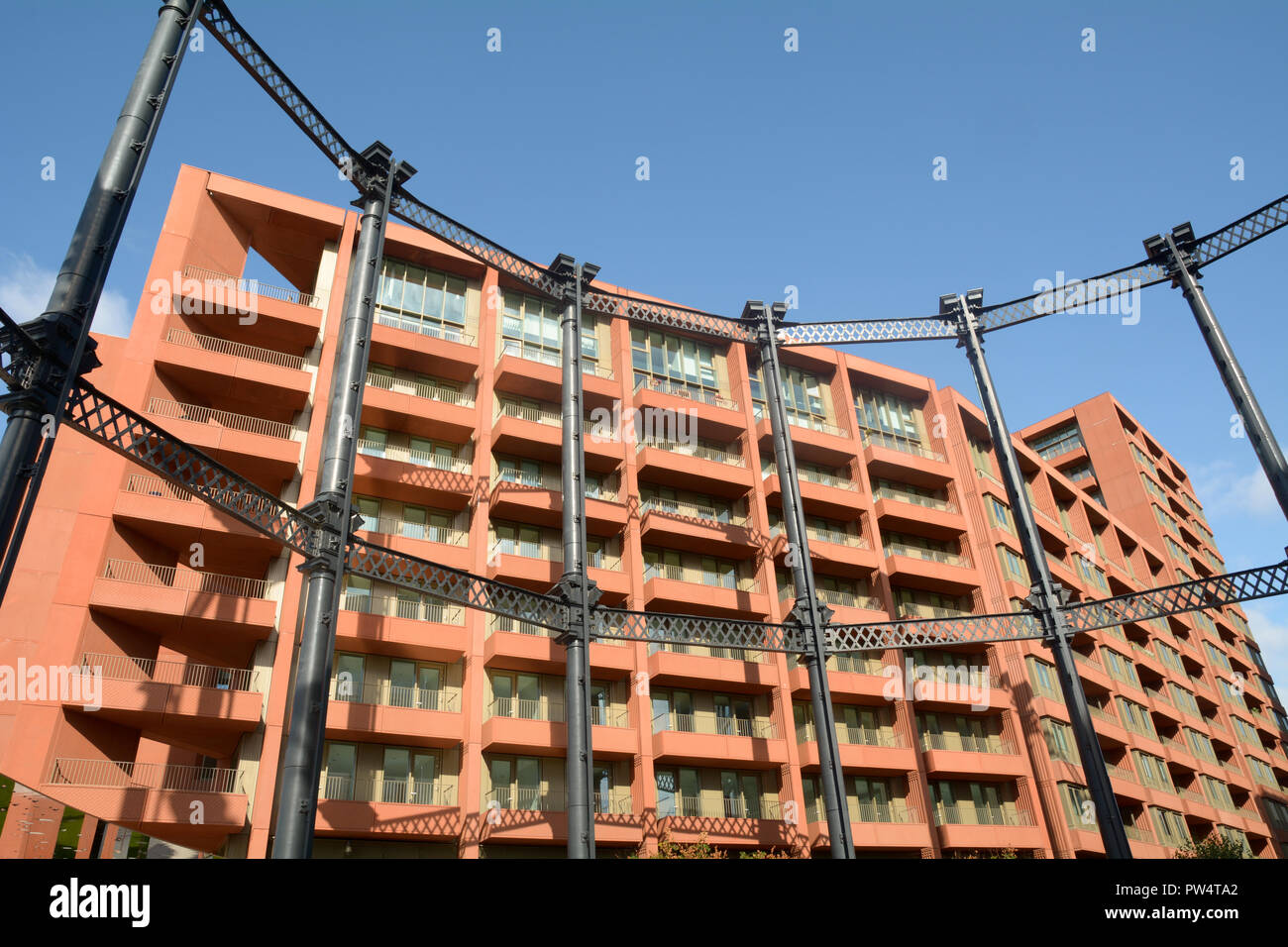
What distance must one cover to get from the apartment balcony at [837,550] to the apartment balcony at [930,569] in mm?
1186

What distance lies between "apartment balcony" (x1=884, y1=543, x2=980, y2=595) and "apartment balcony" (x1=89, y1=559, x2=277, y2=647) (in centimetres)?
2693

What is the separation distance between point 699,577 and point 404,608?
12728mm

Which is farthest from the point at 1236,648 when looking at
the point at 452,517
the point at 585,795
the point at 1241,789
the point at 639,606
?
the point at 585,795

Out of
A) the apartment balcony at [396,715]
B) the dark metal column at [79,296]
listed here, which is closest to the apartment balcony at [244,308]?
the apartment balcony at [396,715]

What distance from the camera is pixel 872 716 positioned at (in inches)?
1463

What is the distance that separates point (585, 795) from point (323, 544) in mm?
6624

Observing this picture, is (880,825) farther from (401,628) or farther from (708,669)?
(401,628)

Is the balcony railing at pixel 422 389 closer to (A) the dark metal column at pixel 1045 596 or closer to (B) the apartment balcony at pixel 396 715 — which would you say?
(B) the apartment balcony at pixel 396 715

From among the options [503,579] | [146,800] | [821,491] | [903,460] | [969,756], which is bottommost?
[146,800]

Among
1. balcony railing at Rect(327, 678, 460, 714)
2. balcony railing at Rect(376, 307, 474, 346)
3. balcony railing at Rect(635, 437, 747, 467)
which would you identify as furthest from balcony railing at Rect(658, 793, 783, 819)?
balcony railing at Rect(376, 307, 474, 346)

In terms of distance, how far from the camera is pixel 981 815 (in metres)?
37.0

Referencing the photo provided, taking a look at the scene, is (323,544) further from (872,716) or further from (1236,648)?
(1236,648)

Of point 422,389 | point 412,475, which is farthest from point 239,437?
point 422,389
